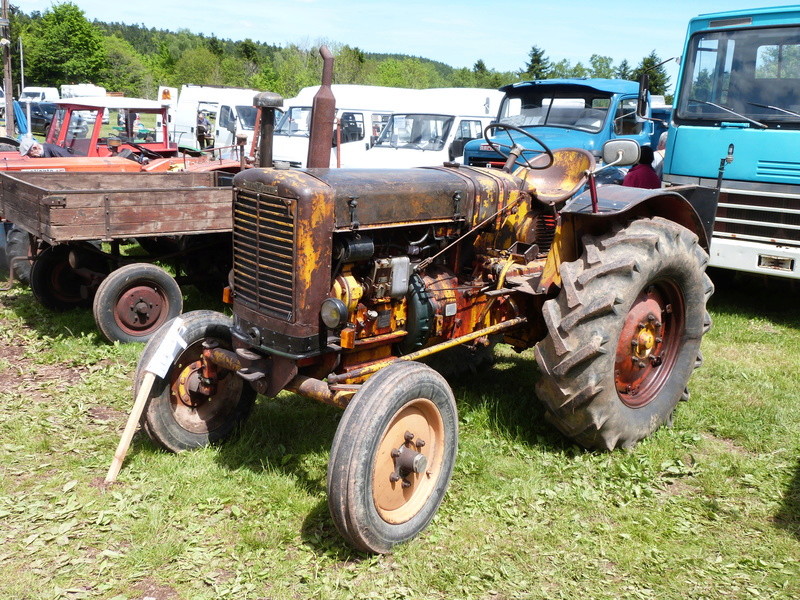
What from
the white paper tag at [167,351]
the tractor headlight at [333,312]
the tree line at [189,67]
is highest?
the tree line at [189,67]

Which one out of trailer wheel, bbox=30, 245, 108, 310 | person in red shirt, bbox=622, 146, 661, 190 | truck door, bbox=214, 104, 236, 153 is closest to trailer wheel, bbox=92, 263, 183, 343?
trailer wheel, bbox=30, 245, 108, 310

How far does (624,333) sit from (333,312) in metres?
1.72

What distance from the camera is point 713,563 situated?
10.1ft

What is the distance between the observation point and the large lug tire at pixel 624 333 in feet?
11.9

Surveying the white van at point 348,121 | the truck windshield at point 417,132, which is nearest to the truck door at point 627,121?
the truck windshield at point 417,132

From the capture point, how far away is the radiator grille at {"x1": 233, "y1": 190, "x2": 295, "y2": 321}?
321cm

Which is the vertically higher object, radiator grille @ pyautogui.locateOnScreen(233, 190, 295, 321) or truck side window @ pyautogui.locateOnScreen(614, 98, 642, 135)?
truck side window @ pyautogui.locateOnScreen(614, 98, 642, 135)

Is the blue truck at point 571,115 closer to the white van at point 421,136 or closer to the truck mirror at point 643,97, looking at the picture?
the truck mirror at point 643,97

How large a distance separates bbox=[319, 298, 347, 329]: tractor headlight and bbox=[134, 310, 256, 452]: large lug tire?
801 millimetres

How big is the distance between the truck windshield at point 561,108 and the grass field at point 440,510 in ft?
18.8

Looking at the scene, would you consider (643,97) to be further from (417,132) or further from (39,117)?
(39,117)

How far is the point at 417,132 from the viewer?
12977mm

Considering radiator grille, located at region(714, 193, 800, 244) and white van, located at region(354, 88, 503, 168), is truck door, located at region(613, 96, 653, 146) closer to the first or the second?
white van, located at region(354, 88, 503, 168)

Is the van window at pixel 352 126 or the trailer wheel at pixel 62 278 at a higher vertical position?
the van window at pixel 352 126
